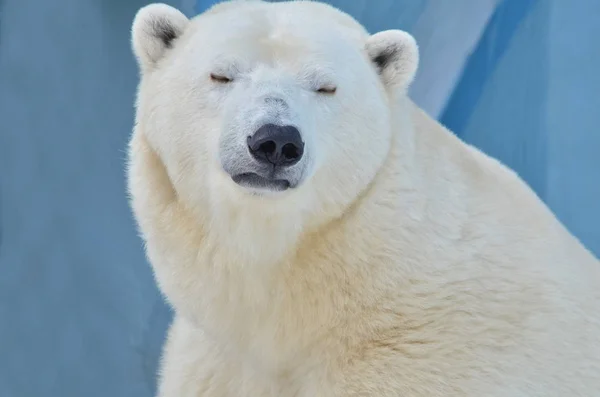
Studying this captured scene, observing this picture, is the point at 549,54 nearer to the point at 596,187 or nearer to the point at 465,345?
the point at 596,187

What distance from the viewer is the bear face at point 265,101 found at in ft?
4.98

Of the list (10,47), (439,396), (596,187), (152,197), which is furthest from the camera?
(596,187)

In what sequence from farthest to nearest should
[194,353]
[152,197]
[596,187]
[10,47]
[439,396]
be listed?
[596,187] < [10,47] < [194,353] < [152,197] < [439,396]

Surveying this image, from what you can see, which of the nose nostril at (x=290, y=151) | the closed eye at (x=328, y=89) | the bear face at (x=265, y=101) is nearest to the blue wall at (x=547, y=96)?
the bear face at (x=265, y=101)

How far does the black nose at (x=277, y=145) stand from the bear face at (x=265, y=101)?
4cm

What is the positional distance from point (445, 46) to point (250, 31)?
1546 millimetres

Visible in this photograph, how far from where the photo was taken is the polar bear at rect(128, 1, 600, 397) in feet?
5.26

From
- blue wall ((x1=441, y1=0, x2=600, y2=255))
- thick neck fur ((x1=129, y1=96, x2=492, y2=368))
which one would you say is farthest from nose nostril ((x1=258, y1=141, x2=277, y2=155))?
blue wall ((x1=441, y1=0, x2=600, y2=255))

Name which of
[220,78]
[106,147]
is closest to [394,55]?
[220,78]

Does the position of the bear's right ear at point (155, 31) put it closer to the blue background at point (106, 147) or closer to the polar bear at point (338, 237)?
the polar bear at point (338, 237)

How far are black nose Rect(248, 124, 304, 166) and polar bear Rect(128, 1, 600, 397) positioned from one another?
11 cm

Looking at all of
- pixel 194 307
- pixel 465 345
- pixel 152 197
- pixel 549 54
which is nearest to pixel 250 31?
pixel 152 197

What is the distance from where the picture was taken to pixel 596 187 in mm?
2996

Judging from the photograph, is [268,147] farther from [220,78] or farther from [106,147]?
[106,147]
